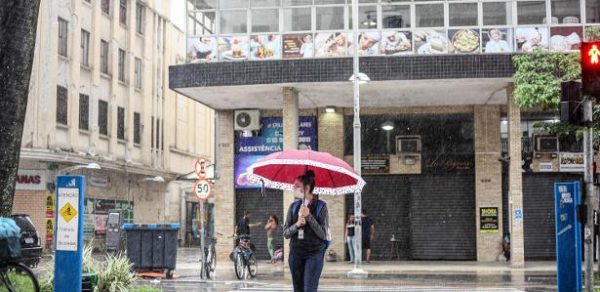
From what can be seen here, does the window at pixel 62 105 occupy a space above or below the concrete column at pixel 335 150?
above

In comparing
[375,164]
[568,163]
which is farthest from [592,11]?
[375,164]

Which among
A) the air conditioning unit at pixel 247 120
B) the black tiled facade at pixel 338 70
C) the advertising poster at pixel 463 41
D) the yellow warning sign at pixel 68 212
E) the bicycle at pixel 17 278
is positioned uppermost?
the advertising poster at pixel 463 41

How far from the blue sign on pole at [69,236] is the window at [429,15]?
16242 millimetres

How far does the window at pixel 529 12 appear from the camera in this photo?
2392 cm

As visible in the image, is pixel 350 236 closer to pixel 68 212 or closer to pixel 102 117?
pixel 68 212

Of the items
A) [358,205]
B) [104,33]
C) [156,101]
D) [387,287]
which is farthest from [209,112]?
[387,287]

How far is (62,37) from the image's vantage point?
3406 centimetres

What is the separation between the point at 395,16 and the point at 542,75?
5.25 meters

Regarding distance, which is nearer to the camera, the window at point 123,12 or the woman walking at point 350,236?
the woman walking at point 350,236

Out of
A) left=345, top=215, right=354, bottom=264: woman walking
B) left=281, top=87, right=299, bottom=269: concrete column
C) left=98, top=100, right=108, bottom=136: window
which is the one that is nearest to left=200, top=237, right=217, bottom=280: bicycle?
left=281, top=87, right=299, bottom=269: concrete column

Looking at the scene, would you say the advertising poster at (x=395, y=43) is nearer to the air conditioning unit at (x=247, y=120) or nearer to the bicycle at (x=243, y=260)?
the air conditioning unit at (x=247, y=120)

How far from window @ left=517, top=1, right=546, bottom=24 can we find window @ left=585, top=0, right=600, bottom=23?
4.37ft

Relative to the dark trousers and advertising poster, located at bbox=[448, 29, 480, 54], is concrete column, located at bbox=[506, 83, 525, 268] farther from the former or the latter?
the dark trousers

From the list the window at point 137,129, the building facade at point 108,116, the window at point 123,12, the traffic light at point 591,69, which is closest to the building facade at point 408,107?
the building facade at point 108,116
